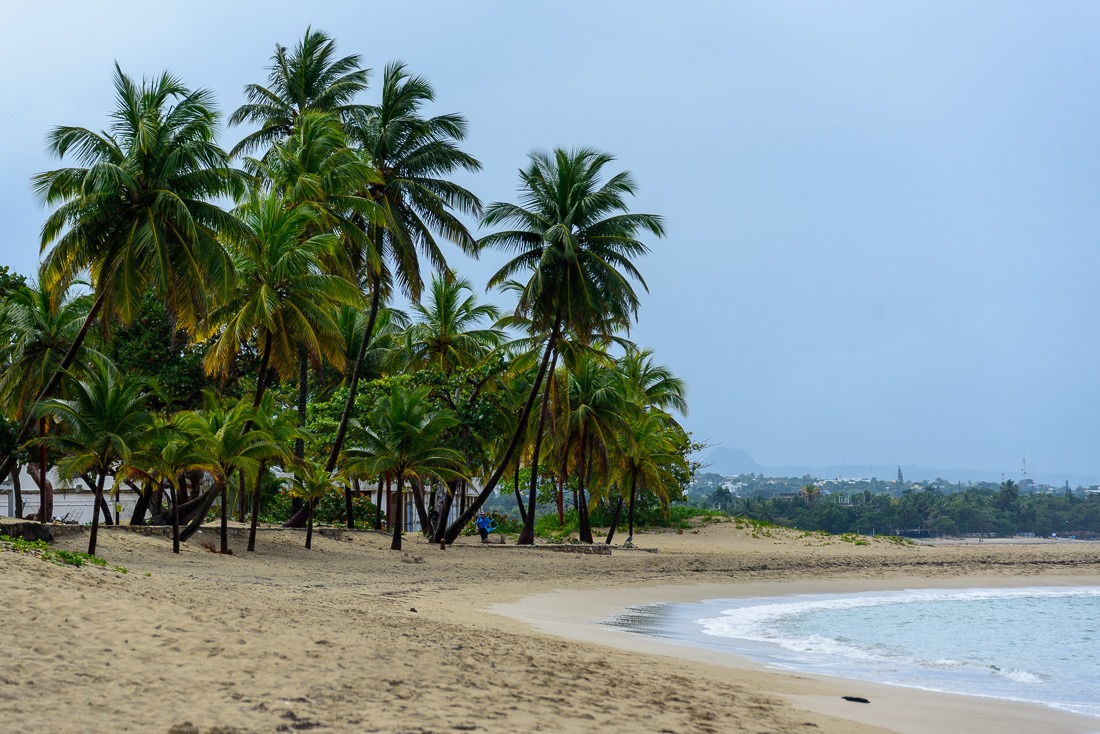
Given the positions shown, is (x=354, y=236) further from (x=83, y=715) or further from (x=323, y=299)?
(x=83, y=715)

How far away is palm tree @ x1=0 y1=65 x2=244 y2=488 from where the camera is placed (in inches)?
691

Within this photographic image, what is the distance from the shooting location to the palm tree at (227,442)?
17797 mm

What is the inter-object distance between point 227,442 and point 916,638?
1231 centimetres

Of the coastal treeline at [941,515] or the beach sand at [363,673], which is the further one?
the coastal treeline at [941,515]

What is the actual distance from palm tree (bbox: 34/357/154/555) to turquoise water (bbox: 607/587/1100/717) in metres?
8.33

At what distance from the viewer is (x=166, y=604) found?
29.5ft

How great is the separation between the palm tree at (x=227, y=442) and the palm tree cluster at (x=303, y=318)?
0.05 metres

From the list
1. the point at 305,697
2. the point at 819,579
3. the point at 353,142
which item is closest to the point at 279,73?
the point at 353,142

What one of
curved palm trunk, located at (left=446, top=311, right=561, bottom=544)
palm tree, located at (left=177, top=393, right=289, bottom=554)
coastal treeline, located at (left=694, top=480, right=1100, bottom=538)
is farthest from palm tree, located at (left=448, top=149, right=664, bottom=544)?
coastal treeline, located at (left=694, top=480, right=1100, bottom=538)

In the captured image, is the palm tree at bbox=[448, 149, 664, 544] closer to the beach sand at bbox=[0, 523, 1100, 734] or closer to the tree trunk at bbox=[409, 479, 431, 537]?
the tree trunk at bbox=[409, 479, 431, 537]

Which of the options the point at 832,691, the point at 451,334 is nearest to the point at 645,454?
the point at 451,334

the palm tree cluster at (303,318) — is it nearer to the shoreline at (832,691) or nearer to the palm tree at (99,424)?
the palm tree at (99,424)

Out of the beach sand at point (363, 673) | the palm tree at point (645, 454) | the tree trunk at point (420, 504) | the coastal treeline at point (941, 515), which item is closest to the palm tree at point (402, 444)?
the tree trunk at point (420, 504)

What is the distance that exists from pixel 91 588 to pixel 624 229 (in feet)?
67.9
